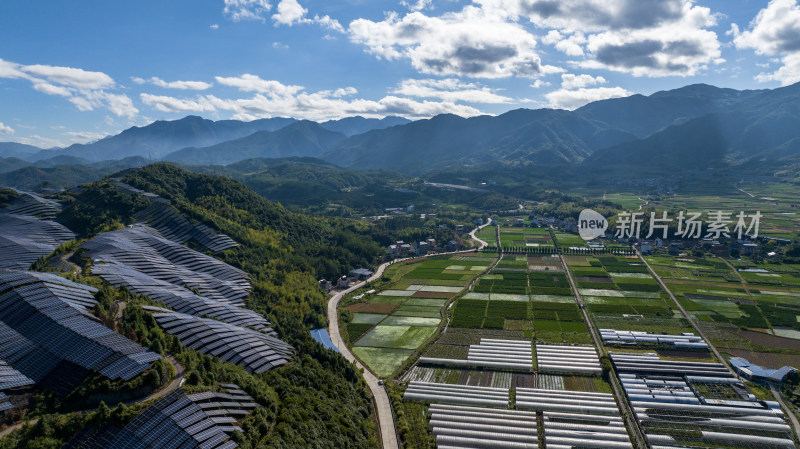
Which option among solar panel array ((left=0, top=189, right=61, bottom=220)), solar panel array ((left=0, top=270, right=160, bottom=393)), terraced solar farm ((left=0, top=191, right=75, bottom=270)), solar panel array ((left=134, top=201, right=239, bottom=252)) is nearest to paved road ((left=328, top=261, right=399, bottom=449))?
solar panel array ((left=0, top=270, right=160, bottom=393))

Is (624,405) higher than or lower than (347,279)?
higher

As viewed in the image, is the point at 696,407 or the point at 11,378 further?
the point at 696,407

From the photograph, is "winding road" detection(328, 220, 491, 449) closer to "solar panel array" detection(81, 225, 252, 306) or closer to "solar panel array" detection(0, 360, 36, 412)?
"solar panel array" detection(81, 225, 252, 306)

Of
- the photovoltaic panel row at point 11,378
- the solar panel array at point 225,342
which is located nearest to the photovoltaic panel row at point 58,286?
the solar panel array at point 225,342

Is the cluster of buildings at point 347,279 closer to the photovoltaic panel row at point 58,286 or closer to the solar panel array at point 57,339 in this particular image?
the photovoltaic panel row at point 58,286

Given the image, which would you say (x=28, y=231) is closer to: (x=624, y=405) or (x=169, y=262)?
(x=169, y=262)

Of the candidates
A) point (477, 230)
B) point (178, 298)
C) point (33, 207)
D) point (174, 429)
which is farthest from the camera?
point (477, 230)

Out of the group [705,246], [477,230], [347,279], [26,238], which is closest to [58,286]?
[26,238]

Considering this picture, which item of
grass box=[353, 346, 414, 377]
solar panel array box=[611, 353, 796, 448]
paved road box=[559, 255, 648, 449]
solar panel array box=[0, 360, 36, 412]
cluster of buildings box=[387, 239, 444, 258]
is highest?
solar panel array box=[0, 360, 36, 412]
